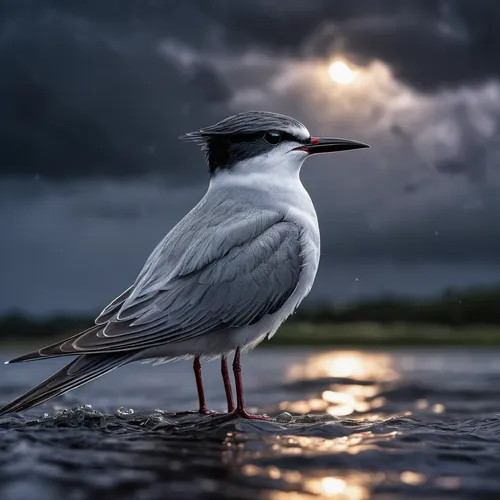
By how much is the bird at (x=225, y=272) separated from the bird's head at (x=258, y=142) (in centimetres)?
1

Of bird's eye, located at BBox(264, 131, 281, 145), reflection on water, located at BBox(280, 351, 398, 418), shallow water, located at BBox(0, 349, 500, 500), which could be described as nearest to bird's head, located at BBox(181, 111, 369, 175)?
bird's eye, located at BBox(264, 131, 281, 145)

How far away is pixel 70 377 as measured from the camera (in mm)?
7496

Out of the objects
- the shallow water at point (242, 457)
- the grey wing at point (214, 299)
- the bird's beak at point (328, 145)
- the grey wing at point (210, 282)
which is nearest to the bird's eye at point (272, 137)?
the bird's beak at point (328, 145)

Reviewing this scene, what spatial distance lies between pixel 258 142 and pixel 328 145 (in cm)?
83

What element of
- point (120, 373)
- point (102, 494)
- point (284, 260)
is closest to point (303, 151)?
point (284, 260)

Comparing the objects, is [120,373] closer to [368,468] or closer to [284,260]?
[284,260]

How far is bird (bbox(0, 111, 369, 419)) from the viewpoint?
7.68m

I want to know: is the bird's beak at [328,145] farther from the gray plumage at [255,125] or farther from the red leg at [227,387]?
the red leg at [227,387]

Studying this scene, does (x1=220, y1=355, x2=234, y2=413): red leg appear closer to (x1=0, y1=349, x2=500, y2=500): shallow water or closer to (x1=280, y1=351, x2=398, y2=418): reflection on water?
(x1=0, y1=349, x2=500, y2=500): shallow water

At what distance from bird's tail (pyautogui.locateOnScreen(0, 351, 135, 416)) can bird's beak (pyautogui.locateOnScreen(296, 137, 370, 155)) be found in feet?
9.27

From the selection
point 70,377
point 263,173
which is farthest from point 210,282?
point 70,377

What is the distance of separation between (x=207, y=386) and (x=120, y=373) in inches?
197

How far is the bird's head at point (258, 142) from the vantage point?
843 centimetres

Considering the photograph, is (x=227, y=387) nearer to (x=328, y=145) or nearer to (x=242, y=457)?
(x=242, y=457)
